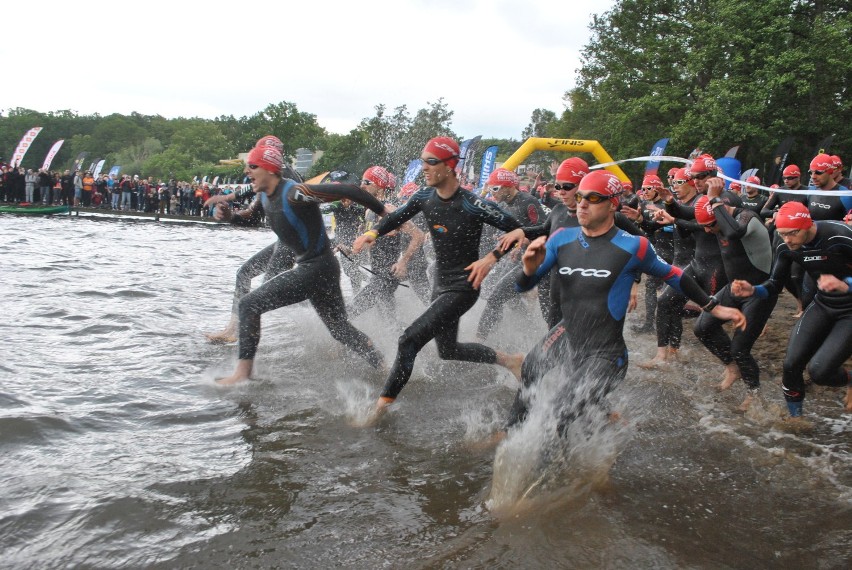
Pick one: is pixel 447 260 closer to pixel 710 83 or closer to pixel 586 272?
pixel 586 272

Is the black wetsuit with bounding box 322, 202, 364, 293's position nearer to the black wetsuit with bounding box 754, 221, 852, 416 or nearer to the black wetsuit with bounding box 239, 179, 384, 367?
the black wetsuit with bounding box 239, 179, 384, 367

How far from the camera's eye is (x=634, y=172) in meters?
37.6

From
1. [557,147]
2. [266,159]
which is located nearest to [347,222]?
[266,159]

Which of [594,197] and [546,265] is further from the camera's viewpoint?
[546,265]

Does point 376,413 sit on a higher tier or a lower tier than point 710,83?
lower

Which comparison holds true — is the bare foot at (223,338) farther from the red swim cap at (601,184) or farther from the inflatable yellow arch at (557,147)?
the inflatable yellow arch at (557,147)

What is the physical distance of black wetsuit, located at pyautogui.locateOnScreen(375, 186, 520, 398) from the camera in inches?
203

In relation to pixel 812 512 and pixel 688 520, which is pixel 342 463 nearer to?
pixel 688 520

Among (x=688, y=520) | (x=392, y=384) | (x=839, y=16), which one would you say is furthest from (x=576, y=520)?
(x=839, y=16)

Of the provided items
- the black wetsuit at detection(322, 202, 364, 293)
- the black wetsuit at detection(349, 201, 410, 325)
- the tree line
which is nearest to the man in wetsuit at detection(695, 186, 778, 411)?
the black wetsuit at detection(349, 201, 410, 325)

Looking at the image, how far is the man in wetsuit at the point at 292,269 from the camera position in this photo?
5.83 m

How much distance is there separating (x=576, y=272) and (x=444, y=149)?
159cm

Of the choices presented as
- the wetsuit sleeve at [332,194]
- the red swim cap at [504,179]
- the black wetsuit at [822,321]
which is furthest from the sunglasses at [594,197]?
the red swim cap at [504,179]

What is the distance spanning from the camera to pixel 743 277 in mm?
6438
